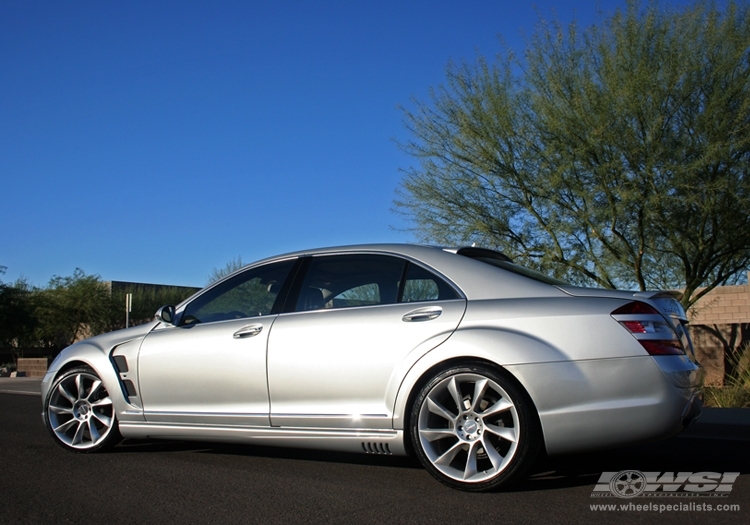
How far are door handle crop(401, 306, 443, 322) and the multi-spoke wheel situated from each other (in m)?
2.70

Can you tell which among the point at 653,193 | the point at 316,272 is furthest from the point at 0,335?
the point at 316,272

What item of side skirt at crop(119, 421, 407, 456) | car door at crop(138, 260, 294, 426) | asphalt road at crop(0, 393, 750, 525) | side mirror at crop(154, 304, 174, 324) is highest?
side mirror at crop(154, 304, 174, 324)

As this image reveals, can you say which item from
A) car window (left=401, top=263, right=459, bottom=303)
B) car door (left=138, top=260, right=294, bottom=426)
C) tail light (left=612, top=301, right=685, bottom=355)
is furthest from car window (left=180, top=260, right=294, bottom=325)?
tail light (left=612, top=301, right=685, bottom=355)

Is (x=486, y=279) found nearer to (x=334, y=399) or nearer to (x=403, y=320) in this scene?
(x=403, y=320)

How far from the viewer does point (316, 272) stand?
19.0 feet

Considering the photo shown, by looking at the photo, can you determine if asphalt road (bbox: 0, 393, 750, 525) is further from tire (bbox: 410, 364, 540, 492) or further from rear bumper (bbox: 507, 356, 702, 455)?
rear bumper (bbox: 507, 356, 702, 455)

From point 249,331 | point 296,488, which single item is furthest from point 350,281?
point 296,488

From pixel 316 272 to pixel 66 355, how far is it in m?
2.34

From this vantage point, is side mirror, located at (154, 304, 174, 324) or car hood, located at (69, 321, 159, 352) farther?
car hood, located at (69, 321, 159, 352)

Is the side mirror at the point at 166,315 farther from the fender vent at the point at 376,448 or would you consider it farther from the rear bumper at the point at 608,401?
the rear bumper at the point at 608,401

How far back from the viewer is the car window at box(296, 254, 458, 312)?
516cm

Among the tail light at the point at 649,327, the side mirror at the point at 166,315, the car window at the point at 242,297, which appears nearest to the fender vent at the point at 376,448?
the car window at the point at 242,297

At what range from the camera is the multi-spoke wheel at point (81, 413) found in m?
6.20

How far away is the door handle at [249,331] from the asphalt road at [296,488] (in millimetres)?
943
